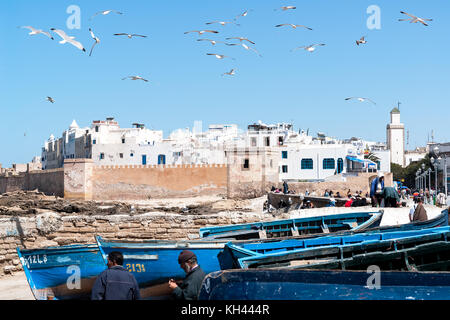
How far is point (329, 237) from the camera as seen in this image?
26.5ft

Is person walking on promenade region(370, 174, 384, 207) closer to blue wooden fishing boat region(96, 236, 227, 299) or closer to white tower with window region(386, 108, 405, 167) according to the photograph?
blue wooden fishing boat region(96, 236, 227, 299)

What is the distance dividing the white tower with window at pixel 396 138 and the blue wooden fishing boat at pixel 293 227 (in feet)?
242

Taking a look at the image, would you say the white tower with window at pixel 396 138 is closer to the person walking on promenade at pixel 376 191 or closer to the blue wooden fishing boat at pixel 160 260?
the person walking on promenade at pixel 376 191

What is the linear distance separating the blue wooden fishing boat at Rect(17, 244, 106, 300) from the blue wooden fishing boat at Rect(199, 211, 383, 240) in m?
2.65

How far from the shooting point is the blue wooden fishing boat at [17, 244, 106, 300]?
28.8 feet

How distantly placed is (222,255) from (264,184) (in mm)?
26634

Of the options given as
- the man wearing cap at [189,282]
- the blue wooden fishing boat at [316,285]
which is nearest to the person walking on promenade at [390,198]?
the blue wooden fishing boat at [316,285]

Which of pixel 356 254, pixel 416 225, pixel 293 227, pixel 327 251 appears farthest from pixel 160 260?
pixel 416 225

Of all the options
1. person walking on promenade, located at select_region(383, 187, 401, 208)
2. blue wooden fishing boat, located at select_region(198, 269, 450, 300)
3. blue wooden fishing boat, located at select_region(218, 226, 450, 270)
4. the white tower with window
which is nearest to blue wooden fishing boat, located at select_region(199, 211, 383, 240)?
person walking on promenade, located at select_region(383, 187, 401, 208)

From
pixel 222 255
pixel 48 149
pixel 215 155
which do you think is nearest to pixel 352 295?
pixel 222 255

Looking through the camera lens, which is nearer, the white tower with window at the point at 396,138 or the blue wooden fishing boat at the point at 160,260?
the blue wooden fishing boat at the point at 160,260

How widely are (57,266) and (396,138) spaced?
3150 inches

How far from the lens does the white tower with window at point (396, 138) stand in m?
82.6
